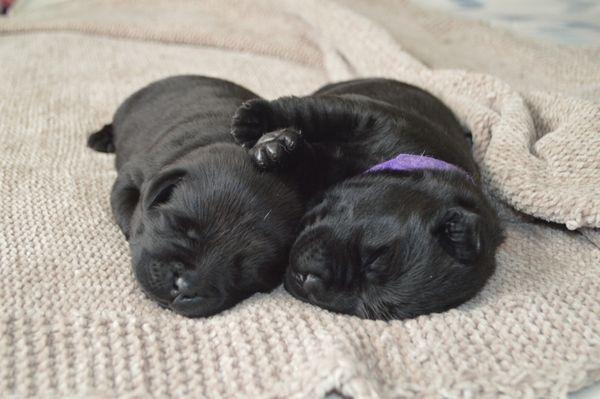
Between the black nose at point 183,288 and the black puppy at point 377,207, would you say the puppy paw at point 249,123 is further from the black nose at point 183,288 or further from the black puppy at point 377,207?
the black nose at point 183,288

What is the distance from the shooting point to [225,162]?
1656 mm

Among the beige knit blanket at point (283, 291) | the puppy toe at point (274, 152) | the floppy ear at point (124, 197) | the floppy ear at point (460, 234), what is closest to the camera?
the beige knit blanket at point (283, 291)

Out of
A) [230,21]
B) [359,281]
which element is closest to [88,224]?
[359,281]

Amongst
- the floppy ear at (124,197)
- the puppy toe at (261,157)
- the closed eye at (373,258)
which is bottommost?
the floppy ear at (124,197)

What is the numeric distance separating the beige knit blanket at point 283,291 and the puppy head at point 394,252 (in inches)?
2.7

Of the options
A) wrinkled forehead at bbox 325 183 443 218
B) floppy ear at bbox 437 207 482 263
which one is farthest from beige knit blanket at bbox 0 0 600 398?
wrinkled forehead at bbox 325 183 443 218

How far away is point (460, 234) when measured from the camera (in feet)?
4.75

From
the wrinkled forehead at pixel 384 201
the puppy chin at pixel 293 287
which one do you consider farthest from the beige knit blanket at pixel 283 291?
the wrinkled forehead at pixel 384 201

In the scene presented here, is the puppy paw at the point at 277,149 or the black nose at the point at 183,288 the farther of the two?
the puppy paw at the point at 277,149

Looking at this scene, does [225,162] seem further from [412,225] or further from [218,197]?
[412,225]

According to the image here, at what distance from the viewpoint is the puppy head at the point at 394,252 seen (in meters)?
1.45

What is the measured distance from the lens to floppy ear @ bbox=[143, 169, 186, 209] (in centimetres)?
161

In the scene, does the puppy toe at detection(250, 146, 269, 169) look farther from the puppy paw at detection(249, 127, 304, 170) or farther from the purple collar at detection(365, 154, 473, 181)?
the purple collar at detection(365, 154, 473, 181)

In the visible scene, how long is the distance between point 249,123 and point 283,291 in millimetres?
525
